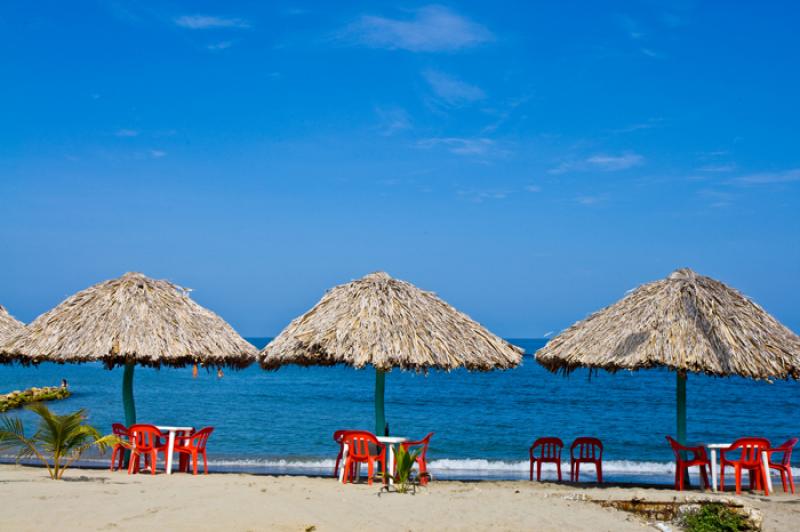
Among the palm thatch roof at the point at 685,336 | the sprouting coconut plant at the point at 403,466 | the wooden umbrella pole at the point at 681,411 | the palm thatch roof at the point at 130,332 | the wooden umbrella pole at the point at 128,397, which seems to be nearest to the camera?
the sprouting coconut plant at the point at 403,466

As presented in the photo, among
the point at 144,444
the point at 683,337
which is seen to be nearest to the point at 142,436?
the point at 144,444

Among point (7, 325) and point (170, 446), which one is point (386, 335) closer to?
point (170, 446)

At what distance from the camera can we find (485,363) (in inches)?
388

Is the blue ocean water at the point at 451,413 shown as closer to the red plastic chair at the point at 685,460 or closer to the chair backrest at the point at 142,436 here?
the chair backrest at the point at 142,436

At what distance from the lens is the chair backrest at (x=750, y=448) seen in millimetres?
9359

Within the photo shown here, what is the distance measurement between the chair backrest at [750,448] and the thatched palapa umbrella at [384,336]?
2.91 m

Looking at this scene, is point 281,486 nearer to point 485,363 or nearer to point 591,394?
point 485,363

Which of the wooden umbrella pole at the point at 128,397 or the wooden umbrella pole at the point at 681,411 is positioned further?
the wooden umbrella pole at the point at 128,397

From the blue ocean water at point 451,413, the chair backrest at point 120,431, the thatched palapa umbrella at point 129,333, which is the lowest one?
the blue ocean water at point 451,413

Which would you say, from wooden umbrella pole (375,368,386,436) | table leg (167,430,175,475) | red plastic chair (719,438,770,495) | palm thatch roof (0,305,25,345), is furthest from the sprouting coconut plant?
palm thatch roof (0,305,25,345)

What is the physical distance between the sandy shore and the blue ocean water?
85.4 inches

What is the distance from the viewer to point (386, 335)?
9.58 meters

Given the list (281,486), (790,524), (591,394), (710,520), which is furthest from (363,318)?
(591,394)

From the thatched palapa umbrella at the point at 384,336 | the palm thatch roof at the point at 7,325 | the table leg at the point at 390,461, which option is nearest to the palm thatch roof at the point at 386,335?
the thatched palapa umbrella at the point at 384,336
